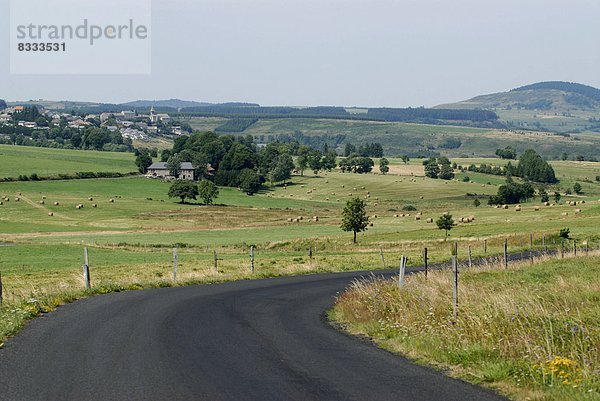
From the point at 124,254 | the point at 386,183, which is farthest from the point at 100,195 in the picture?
the point at 124,254

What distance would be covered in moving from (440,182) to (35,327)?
150518 millimetres

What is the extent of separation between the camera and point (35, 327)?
18.9 m

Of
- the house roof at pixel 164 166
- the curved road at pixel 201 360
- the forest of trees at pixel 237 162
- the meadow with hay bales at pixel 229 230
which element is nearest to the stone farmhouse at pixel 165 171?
the house roof at pixel 164 166

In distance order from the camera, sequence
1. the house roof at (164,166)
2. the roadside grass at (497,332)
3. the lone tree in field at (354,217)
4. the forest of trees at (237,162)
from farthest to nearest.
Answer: the house roof at (164,166)
the forest of trees at (237,162)
the lone tree in field at (354,217)
the roadside grass at (497,332)

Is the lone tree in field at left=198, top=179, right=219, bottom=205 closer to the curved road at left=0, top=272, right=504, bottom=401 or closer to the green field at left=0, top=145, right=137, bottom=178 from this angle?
the green field at left=0, top=145, right=137, bottom=178

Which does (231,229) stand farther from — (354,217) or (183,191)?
(183,191)

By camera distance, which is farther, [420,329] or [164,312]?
[164,312]

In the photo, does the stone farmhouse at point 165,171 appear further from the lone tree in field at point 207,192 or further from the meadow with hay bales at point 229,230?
the lone tree in field at point 207,192

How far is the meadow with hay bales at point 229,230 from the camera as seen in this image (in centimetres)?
4000

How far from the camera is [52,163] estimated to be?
16475 cm

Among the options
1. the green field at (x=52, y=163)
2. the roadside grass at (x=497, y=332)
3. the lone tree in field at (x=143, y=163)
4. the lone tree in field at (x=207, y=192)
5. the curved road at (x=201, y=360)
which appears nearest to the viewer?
the curved road at (x=201, y=360)

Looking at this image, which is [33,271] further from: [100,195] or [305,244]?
[100,195]

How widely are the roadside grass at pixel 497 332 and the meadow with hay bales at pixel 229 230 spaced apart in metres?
8.52

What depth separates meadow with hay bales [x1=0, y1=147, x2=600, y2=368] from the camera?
1575 inches
